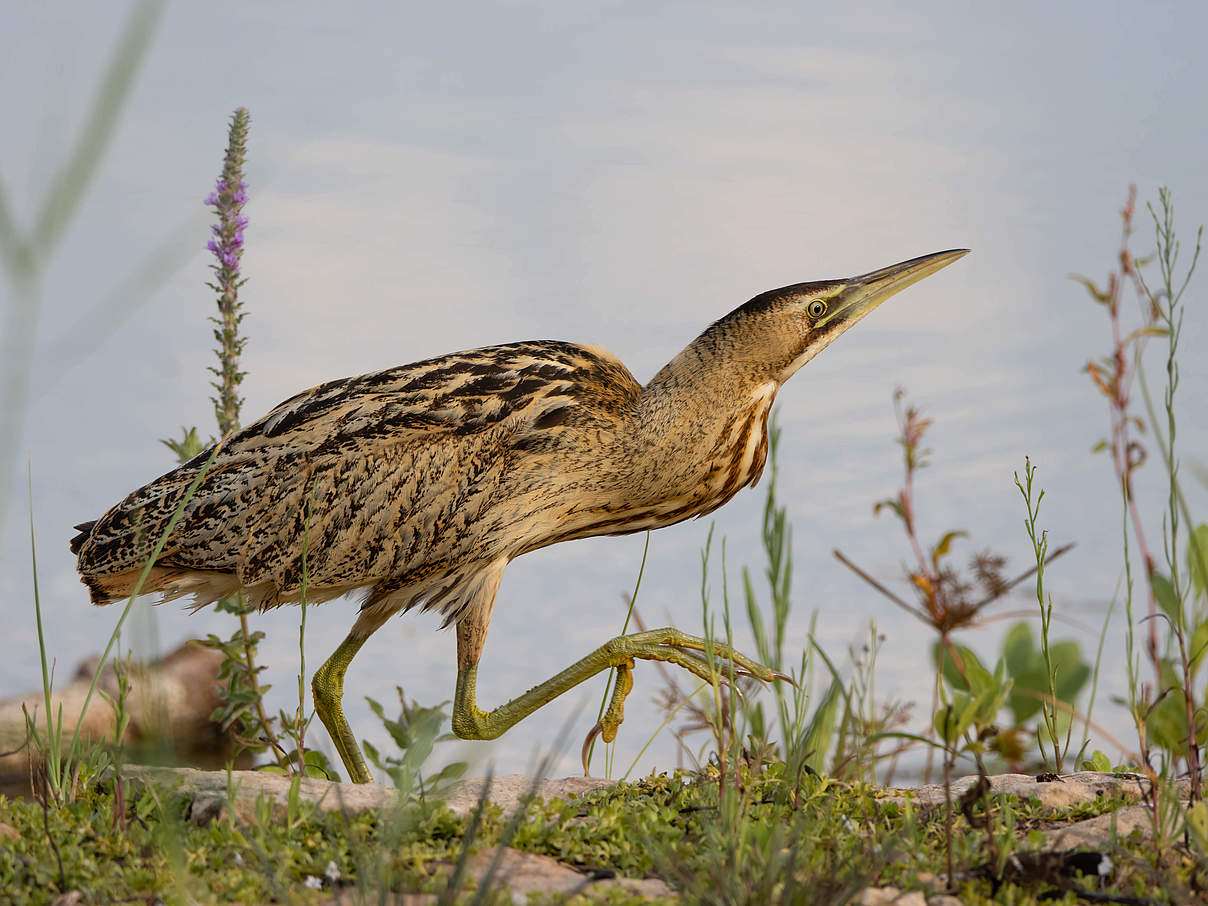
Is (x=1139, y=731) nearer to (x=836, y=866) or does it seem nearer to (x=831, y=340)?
(x=836, y=866)

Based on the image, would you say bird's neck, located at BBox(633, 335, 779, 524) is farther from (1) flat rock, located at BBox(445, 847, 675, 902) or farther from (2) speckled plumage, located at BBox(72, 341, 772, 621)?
(1) flat rock, located at BBox(445, 847, 675, 902)

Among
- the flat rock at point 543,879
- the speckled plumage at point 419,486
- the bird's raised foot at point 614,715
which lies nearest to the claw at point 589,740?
the bird's raised foot at point 614,715

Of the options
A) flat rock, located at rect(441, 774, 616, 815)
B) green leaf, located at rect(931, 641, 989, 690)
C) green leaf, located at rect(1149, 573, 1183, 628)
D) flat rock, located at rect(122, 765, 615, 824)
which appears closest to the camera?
flat rock, located at rect(122, 765, 615, 824)

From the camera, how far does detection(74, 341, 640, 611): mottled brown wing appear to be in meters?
4.98

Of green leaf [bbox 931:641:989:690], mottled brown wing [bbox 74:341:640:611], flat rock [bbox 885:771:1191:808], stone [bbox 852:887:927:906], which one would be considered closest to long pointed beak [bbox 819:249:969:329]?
mottled brown wing [bbox 74:341:640:611]

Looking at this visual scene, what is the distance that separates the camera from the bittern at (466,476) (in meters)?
4.98

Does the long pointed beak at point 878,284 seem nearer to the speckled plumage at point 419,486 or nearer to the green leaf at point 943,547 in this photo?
the speckled plumage at point 419,486

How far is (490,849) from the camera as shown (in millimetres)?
3047

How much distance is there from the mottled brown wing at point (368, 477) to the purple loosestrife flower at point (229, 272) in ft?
0.97

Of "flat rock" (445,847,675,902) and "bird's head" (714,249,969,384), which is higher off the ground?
"bird's head" (714,249,969,384)

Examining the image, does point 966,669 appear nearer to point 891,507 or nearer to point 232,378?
point 891,507

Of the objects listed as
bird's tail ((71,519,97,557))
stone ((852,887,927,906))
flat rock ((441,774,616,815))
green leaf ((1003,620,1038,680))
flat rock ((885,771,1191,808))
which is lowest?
flat rock ((885,771,1191,808))

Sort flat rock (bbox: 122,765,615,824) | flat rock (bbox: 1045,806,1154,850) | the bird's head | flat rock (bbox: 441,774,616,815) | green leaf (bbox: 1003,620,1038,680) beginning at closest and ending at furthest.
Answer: flat rock (bbox: 1045,806,1154,850), flat rock (bbox: 122,765,615,824), flat rock (bbox: 441,774,616,815), green leaf (bbox: 1003,620,1038,680), the bird's head

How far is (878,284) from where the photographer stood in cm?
542
